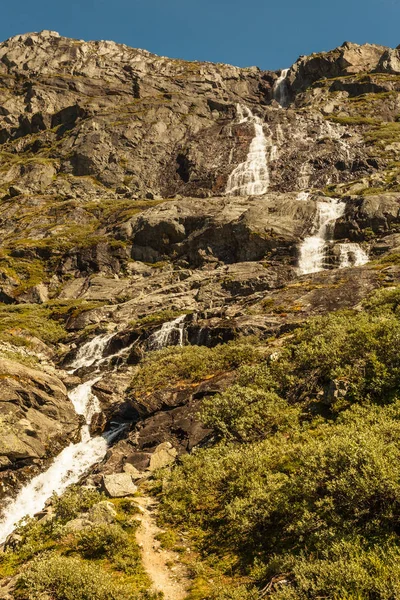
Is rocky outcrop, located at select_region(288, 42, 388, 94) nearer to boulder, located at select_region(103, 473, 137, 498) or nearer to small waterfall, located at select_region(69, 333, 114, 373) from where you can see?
small waterfall, located at select_region(69, 333, 114, 373)

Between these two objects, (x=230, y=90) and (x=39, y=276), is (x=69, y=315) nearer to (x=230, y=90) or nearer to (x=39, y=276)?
(x=39, y=276)

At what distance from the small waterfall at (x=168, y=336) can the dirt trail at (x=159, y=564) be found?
2754 centimetres

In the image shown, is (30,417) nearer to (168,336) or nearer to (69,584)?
(168,336)

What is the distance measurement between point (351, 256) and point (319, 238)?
864 centimetres

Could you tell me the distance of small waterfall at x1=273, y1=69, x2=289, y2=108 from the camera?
167 metres

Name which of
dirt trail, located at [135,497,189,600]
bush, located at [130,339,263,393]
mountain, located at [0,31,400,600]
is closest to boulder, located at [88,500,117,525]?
mountain, located at [0,31,400,600]

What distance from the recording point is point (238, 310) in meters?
44.7

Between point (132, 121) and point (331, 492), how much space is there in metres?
140

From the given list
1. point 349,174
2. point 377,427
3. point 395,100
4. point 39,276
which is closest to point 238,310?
point 377,427

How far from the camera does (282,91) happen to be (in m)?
172

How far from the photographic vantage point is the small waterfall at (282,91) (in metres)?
167

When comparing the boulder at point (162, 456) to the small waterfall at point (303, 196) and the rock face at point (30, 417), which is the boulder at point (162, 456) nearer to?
the rock face at point (30, 417)

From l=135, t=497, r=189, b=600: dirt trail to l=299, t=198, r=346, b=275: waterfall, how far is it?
50.4 meters

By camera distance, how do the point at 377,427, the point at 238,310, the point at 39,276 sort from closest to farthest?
the point at 377,427 < the point at 238,310 < the point at 39,276
